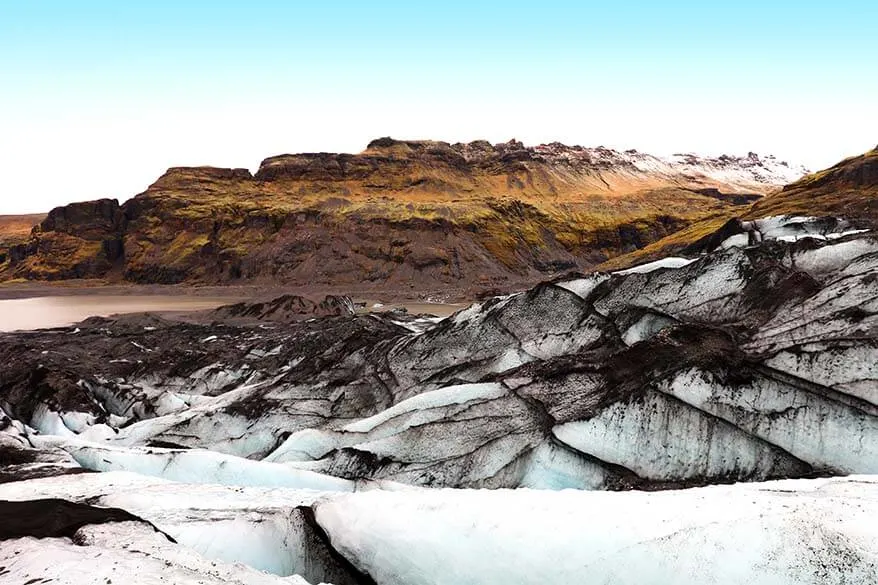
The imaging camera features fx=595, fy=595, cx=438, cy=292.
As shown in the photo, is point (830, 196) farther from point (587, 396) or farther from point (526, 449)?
point (526, 449)

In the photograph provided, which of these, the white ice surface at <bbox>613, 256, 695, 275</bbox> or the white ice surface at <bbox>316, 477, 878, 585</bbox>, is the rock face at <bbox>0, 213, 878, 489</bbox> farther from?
the white ice surface at <bbox>316, 477, 878, 585</bbox>

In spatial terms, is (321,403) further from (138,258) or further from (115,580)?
(138,258)

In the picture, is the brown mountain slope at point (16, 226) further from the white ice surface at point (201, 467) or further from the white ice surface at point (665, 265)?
the white ice surface at point (665, 265)

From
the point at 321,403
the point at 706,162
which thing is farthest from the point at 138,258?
the point at 706,162

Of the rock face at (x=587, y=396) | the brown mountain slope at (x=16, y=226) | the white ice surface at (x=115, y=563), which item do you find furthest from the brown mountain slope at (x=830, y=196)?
the brown mountain slope at (x=16, y=226)

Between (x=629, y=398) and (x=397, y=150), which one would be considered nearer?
(x=629, y=398)
